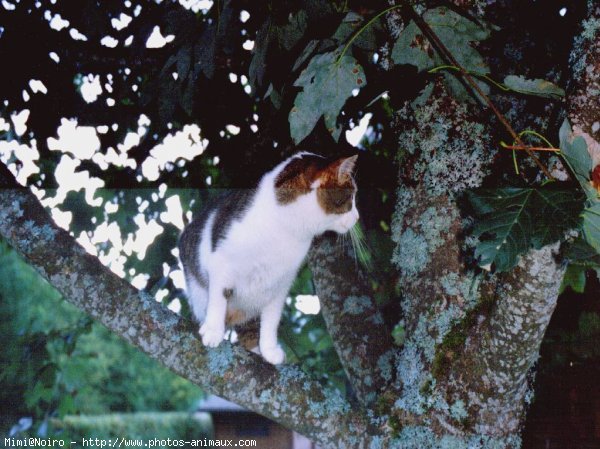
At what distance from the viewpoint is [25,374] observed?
123 inches

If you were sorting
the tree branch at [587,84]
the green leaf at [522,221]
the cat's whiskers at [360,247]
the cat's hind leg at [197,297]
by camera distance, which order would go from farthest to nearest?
1. the cat's hind leg at [197,297]
2. the cat's whiskers at [360,247]
3. the tree branch at [587,84]
4. the green leaf at [522,221]

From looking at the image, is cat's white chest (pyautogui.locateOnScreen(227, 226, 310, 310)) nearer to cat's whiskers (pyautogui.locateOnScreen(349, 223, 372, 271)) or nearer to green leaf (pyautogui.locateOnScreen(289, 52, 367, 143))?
cat's whiskers (pyautogui.locateOnScreen(349, 223, 372, 271))

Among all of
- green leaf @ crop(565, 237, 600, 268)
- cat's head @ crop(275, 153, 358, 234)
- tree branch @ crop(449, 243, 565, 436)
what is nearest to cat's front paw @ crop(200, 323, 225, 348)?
cat's head @ crop(275, 153, 358, 234)

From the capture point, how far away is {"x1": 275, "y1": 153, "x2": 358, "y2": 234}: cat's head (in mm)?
2090

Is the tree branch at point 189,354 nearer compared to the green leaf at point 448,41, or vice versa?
the green leaf at point 448,41

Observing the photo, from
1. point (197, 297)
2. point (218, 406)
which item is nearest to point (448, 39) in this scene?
point (197, 297)

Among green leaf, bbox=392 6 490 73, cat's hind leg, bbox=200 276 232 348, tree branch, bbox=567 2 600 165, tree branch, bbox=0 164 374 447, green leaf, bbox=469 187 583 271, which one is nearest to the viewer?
green leaf, bbox=469 187 583 271

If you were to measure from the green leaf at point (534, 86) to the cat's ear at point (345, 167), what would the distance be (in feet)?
2.42

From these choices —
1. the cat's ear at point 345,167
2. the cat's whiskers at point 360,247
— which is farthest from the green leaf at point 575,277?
the cat's ear at point 345,167

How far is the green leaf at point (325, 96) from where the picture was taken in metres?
1.35

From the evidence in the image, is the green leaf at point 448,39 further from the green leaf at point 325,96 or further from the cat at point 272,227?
the cat at point 272,227

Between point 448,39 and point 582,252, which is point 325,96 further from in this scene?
point 582,252

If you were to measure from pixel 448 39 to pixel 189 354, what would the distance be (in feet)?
3.32

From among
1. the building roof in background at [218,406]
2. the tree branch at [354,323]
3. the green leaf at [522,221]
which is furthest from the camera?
the building roof in background at [218,406]
